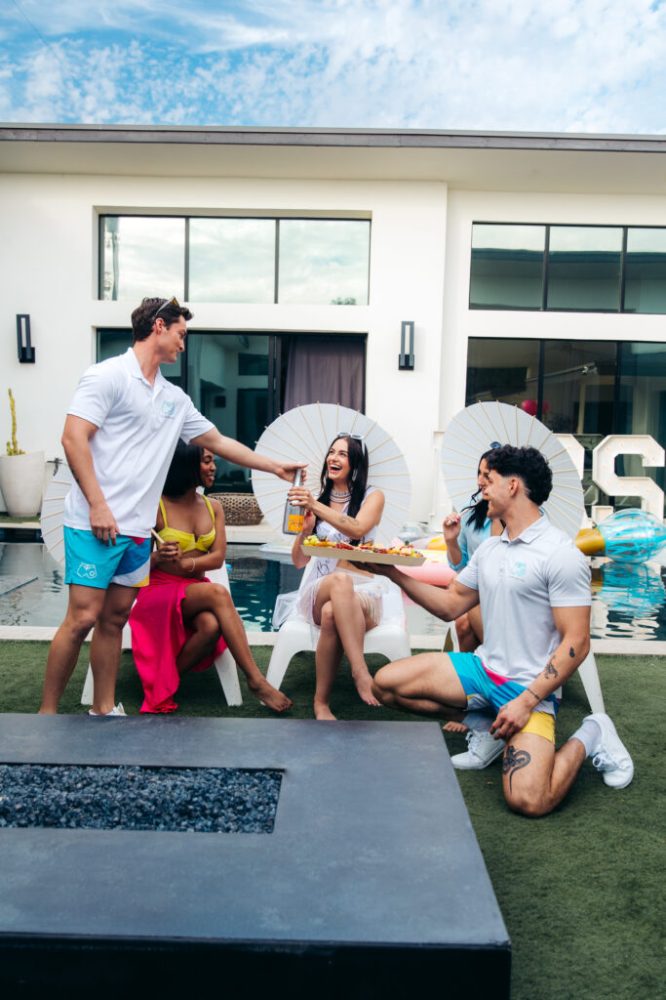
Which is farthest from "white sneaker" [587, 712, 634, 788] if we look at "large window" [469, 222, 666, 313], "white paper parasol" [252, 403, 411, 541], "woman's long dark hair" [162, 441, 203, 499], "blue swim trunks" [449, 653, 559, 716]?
"large window" [469, 222, 666, 313]

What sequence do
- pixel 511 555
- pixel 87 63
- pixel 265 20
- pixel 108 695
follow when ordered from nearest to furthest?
1. pixel 511 555
2. pixel 108 695
3. pixel 265 20
4. pixel 87 63

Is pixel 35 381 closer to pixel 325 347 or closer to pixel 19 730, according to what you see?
pixel 325 347

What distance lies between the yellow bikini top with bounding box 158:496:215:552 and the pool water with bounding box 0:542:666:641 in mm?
1480

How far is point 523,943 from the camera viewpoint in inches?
79.3

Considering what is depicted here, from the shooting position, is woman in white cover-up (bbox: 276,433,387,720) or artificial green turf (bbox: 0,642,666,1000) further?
woman in white cover-up (bbox: 276,433,387,720)

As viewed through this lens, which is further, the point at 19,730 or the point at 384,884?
the point at 19,730

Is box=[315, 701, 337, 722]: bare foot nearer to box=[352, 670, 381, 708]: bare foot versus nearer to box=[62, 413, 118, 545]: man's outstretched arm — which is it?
box=[352, 670, 381, 708]: bare foot

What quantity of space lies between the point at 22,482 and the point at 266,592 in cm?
535

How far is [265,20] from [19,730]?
34391mm

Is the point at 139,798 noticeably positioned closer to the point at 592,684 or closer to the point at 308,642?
the point at 308,642

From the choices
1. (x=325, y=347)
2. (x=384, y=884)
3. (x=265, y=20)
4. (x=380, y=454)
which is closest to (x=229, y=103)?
(x=265, y=20)

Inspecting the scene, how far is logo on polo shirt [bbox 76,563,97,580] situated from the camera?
3.18m

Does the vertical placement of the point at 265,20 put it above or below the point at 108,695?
above

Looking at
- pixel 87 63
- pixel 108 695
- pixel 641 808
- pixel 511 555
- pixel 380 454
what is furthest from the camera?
pixel 87 63
